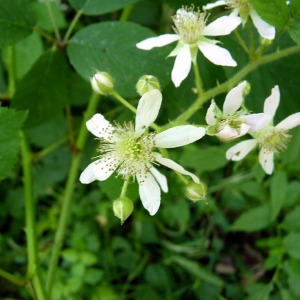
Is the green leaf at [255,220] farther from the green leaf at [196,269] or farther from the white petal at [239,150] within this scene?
the white petal at [239,150]

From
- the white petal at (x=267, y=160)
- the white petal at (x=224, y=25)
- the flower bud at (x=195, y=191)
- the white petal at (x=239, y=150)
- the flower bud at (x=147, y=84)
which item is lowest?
the flower bud at (x=195, y=191)

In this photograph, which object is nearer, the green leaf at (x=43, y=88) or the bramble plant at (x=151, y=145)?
the bramble plant at (x=151, y=145)

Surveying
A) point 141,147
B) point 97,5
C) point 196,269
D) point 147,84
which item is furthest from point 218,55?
point 196,269

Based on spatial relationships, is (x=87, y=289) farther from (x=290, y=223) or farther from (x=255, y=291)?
(x=290, y=223)

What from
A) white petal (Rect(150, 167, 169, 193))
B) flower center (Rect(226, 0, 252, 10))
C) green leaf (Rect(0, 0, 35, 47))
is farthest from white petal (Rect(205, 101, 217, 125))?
green leaf (Rect(0, 0, 35, 47))

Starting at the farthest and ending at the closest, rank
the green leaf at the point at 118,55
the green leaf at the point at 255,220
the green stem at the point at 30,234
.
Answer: the green leaf at the point at 255,220 < the green stem at the point at 30,234 < the green leaf at the point at 118,55

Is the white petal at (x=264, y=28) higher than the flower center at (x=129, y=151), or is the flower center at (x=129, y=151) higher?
the white petal at (x=264, y=28)

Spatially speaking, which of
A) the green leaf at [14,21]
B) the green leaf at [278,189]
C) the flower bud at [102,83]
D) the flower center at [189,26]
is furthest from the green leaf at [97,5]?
the green leaf at [278,189]

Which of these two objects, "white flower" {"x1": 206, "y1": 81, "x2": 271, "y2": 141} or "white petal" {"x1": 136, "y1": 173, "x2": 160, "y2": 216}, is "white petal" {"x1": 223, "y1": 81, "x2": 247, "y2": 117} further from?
"white petal" {"x1": 136, "y1": 173, "x2": 160, "y2": 216}

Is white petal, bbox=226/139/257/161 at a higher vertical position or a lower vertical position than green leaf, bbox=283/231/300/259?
higher
